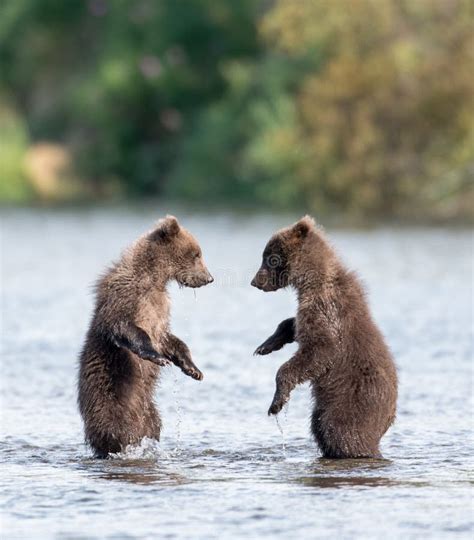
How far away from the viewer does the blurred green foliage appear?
34.5 meters

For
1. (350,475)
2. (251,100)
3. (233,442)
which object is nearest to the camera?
(350,475)

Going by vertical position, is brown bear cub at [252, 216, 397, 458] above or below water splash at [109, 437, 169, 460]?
above

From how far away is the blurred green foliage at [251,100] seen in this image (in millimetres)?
34469

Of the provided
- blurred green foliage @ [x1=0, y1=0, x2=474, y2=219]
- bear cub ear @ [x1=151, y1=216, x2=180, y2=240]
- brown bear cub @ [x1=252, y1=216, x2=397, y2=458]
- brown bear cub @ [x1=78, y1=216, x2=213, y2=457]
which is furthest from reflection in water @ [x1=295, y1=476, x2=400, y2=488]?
blurred green foliage @ [x1=0, y1=0, x2=474, y2=219]

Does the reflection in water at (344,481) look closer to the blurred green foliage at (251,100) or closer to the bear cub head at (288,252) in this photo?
the bear cub head at (288,252)

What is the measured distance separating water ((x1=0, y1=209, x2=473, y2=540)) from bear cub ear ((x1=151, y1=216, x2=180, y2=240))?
4.23ft

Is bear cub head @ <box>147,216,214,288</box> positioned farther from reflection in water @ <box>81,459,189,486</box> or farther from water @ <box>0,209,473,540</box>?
reflection in water @ <box>81,459,189,486</box>

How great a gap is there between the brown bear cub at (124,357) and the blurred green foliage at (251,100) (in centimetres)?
2444

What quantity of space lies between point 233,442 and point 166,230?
1451mm

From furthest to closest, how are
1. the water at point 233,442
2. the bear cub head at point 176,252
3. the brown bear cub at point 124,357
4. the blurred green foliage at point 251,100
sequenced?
1. the blurred green foliage at point 251,100
2. the bear cub head at point 176,252
3. the brown bear cub at point 124,357
4. the water at point 233,442

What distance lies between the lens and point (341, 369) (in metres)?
9.16

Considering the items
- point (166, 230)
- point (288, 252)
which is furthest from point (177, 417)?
point (288, 252)

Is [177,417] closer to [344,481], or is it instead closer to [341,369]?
[341,369]

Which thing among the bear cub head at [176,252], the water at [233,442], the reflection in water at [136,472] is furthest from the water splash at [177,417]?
the bear cub head at [176,252]
